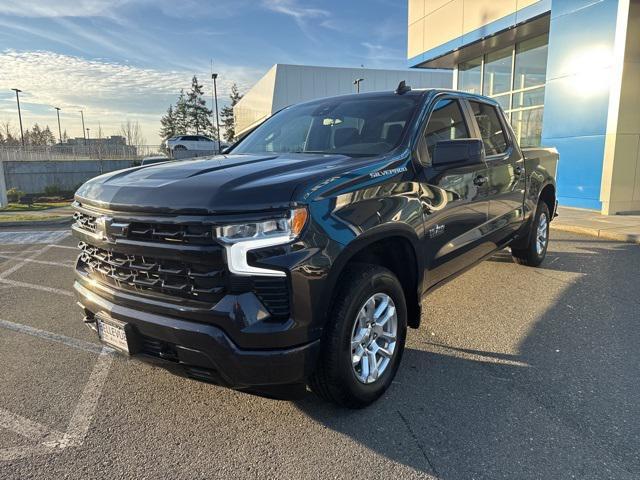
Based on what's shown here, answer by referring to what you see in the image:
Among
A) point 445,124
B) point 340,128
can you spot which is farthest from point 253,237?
Answer: point 445,124

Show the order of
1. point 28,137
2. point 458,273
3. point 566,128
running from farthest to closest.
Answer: point 28,137 → point 566,128 → point 458,273

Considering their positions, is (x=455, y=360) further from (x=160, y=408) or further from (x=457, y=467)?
(x=160, y=408)

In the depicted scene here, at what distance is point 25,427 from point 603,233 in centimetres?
851

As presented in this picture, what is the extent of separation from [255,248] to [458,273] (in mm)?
2347

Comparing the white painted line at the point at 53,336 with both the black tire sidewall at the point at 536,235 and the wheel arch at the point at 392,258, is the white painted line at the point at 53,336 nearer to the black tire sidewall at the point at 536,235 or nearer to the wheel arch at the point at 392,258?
the wheel arch at the point at 392,258

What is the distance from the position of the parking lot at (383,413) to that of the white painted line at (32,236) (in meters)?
5.05

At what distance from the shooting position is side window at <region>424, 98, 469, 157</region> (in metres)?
3.48

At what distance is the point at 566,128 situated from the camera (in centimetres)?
1081

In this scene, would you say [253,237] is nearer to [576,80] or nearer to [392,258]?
[392,258]

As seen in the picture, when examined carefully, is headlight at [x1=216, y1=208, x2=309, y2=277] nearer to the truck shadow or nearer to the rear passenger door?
the truck shadow

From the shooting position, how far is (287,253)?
2.24 metres

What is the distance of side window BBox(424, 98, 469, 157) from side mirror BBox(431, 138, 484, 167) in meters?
0.19

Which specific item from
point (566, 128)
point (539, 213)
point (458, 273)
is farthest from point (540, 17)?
point (458, 273)

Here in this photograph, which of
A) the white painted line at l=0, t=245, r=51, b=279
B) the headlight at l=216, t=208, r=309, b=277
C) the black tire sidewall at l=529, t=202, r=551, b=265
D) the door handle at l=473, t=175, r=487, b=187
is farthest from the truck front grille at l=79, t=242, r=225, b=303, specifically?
the black tire sidewall at l=529, t=202, r=551, b=265
